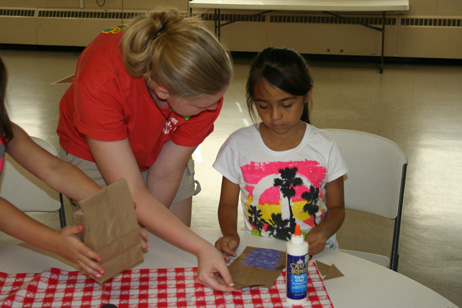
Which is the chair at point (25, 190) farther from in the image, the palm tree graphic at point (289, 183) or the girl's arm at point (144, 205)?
the palm tree graphic at point (289, 183)

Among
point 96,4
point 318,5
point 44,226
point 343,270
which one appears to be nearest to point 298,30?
point 318,5

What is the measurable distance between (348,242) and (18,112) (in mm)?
3418

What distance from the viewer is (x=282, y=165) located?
5.91ft

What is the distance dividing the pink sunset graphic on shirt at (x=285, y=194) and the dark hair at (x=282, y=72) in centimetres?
24

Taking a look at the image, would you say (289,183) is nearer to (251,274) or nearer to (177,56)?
(251,274)

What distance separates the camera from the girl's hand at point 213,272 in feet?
4.49

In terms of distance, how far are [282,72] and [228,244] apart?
57 cm

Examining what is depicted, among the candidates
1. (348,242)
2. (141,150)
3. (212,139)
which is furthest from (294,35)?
(141,150)

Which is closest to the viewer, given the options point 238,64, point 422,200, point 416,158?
point 422,200

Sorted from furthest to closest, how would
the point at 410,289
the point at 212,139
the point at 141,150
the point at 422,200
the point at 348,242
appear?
1. the point at 212,139
2. the point at 422,200
3. the point at 348,242
4. the point at 141,150
5. the point at 410,289

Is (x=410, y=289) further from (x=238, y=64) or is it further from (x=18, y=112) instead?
(x=238, y=64)

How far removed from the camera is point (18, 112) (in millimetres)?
5258

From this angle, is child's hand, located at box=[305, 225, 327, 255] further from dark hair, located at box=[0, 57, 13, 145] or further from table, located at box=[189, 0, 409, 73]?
table, located at box=[189, 0, 409, 73]

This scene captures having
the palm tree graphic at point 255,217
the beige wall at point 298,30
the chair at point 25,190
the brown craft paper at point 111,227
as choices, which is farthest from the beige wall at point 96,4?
the brown craft paper at point 111,227
